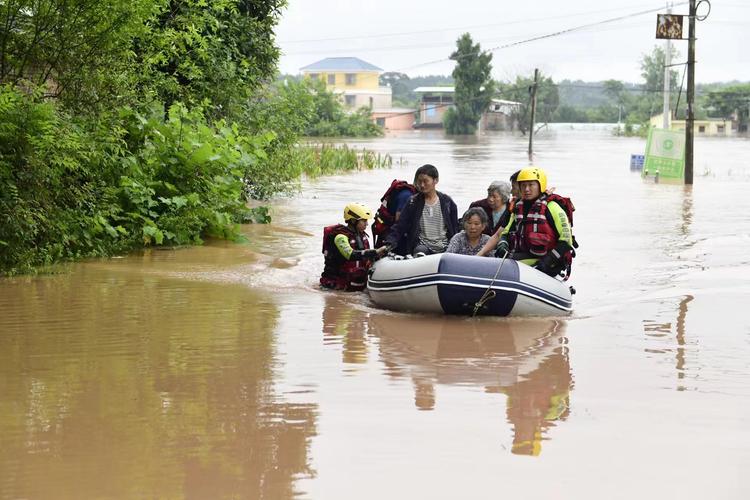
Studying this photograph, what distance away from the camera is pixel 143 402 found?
25.8 ft

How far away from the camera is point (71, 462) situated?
6.55m

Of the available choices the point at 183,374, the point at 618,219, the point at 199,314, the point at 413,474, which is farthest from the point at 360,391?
the point at 618,219

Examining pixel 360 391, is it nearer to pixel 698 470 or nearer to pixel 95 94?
pixel 698 470

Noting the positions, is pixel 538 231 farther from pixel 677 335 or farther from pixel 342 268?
pixel 342 268

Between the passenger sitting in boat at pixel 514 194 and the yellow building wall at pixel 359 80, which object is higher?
the yellow building wall at pixel 359 80

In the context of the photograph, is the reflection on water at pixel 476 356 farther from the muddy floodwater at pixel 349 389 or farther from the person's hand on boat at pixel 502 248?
the person's hand on boat at pixel 502 248

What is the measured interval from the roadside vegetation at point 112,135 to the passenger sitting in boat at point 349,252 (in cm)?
312

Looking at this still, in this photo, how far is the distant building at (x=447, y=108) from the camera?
102 meters

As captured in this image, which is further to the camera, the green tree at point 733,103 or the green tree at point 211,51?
the green tree at point 733,103

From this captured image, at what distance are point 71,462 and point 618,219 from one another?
18150 mm

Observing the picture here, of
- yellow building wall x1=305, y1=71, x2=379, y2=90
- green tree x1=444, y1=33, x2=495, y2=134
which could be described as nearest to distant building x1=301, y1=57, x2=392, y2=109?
yellow building wall x1=305, y1=71, x2=379, y2=90

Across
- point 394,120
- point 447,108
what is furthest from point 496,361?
point 394,120

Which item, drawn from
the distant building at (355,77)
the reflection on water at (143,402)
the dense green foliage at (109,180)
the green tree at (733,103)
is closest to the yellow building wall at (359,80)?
the distant building at (355,77)

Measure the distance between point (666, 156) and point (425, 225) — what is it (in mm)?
25545
